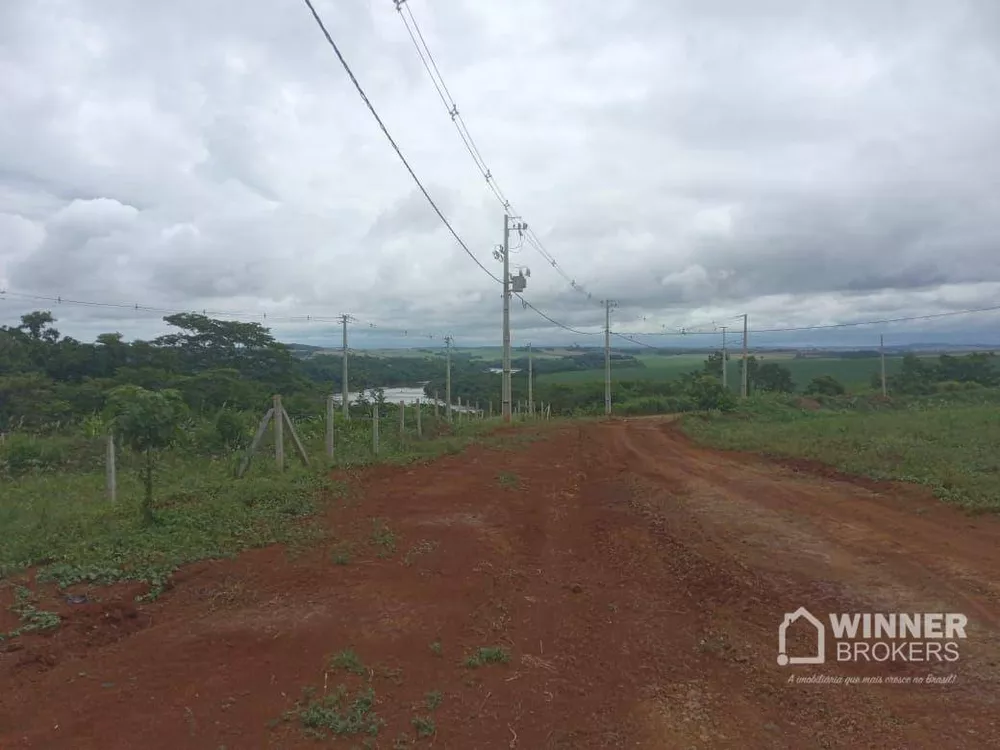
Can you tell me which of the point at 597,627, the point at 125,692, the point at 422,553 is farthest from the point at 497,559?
the point at 125,692

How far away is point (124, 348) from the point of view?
32.6 metres

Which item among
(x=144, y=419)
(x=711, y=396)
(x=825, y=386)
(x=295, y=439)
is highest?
(x=144, y=419)

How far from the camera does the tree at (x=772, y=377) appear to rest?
56.1 m

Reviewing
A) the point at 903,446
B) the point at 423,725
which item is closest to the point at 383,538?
the point at 423,725

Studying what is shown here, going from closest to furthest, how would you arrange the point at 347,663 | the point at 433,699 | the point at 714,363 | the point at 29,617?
the point at 433,699 < the point at 347,663 < the point at 29,617 < the point at 714,363

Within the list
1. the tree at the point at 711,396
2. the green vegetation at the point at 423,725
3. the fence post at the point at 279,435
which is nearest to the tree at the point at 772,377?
the tree at the point at 711,396

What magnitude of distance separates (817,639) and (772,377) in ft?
190

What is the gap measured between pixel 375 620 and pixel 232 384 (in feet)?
84.6

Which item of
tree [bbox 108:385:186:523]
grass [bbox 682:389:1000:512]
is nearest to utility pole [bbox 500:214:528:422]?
grass [bbox 682:389:1000:512]

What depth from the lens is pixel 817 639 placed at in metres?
4.86

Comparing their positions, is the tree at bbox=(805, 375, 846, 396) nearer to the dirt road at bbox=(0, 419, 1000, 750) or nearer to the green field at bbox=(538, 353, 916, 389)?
the green field at bbox=(538, 353, 916, 389)

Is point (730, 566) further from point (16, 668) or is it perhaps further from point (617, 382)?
point (617, 382)

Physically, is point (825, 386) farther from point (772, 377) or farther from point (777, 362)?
point (777, 362)

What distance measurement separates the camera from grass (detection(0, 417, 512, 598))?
654 centimetres
